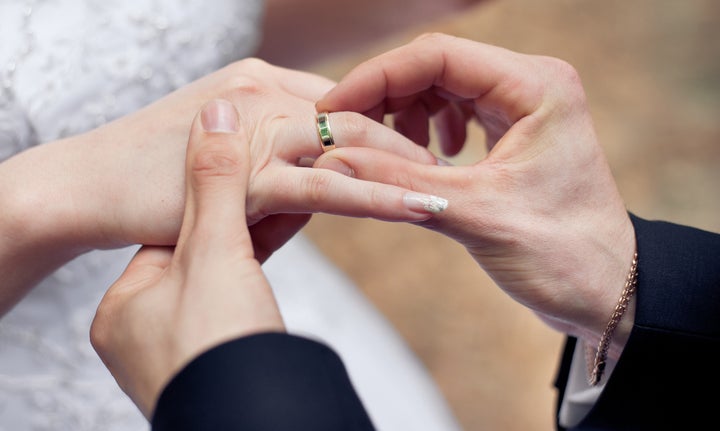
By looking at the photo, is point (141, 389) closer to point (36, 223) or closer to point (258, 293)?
point (258, 293)

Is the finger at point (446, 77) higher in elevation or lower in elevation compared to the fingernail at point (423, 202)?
higher

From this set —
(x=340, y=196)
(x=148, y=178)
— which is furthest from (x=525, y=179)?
(x=148, y=178)

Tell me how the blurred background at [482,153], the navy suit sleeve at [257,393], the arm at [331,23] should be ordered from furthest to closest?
the blurred background at [482,153], the arm at [331,23], the navy suit sleeve at [257,393]

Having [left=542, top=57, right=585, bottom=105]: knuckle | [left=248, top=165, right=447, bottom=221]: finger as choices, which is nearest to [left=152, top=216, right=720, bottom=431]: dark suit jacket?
[left=542, top=57, right=585, bottom=105]: knuckle

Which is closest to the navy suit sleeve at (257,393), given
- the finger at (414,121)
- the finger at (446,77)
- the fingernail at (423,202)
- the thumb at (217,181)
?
the thumb at (217,181)

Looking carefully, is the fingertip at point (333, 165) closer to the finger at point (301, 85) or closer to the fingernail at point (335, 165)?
the fingernail at point (335, 165)

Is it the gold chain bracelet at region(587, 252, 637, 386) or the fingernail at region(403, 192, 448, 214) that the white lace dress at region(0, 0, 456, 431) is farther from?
the fingernail at region(403, 192, 448, 214)

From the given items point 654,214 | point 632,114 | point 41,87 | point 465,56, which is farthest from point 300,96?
point 632,114
